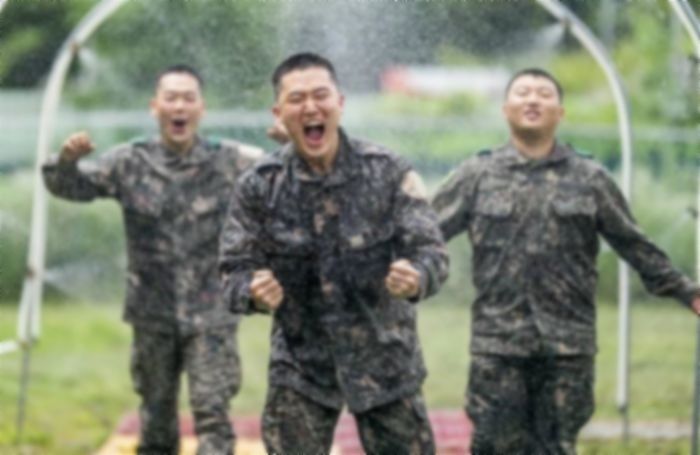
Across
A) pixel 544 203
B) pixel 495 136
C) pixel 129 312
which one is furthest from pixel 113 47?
pixel 544 203

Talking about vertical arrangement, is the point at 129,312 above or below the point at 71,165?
below

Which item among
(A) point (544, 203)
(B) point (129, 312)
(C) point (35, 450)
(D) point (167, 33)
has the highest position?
(D) point (167, 33)

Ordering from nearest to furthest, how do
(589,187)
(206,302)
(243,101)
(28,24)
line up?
(589,187), (206,302), (243,101), (28,24)

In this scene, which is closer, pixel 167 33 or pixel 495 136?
pixel 167 33

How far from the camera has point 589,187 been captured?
28.2ft

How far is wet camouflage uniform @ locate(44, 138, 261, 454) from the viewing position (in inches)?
361

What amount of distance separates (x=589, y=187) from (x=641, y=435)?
3458 millimetres

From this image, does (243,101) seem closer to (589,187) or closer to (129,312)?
(129,312)

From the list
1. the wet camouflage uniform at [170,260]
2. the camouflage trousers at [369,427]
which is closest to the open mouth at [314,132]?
the camouflage trousers at [369,427]

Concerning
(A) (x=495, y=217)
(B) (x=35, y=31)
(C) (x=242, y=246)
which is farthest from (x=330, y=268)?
(B) (x=35, y=31)

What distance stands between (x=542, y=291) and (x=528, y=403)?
1.78 feet

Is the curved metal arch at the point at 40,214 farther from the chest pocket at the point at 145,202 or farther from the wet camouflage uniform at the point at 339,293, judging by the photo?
the wet camouflage uniform at the point at 339,293

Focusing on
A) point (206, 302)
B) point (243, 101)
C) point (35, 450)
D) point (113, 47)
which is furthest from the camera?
point (113, 47)

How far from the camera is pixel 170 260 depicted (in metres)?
9.27
